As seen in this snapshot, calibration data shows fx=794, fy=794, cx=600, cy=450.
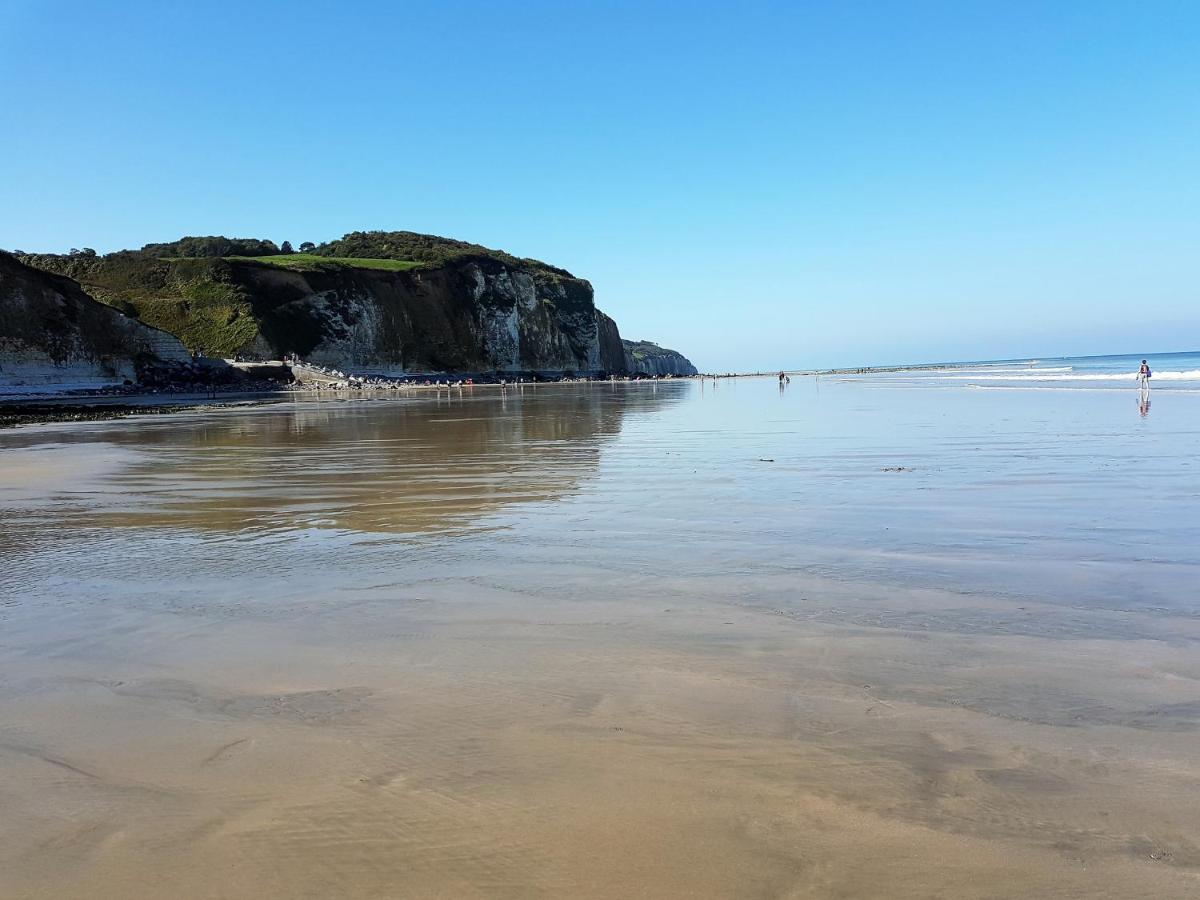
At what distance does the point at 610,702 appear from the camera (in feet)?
11.7

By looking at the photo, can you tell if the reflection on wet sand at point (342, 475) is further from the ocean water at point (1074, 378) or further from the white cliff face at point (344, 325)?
the white cliff face at point (344, 325)

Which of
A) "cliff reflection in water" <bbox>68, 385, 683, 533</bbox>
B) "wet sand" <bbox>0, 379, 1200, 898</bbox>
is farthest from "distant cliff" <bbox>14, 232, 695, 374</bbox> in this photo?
"wet sand" <bbox>0, 379, 1200, 898</bbox>

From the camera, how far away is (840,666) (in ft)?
12.9

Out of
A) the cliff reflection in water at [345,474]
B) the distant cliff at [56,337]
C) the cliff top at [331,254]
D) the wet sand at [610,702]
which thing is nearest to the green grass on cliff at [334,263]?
the cliff top at [331,254]

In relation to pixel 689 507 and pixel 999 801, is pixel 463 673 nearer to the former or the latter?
pixel 999 801

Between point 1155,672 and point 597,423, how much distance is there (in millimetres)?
20263

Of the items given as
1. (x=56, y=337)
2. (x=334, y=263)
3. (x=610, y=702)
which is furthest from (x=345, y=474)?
(x=334, y=263)

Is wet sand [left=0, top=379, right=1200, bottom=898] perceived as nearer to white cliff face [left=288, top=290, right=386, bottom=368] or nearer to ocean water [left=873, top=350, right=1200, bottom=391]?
ocean water [left=873, top=350, right=1200, bottom=391]

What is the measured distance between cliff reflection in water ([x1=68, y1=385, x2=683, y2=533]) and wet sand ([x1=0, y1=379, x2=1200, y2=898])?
351mm

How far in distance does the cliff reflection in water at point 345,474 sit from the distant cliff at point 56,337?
36.1 meters

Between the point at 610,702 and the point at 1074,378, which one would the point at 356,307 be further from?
the point at 610,702

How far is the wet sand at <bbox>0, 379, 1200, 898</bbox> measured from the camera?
95.3 inches

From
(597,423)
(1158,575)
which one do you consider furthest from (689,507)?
(597,423)

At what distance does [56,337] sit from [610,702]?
62136 mm
